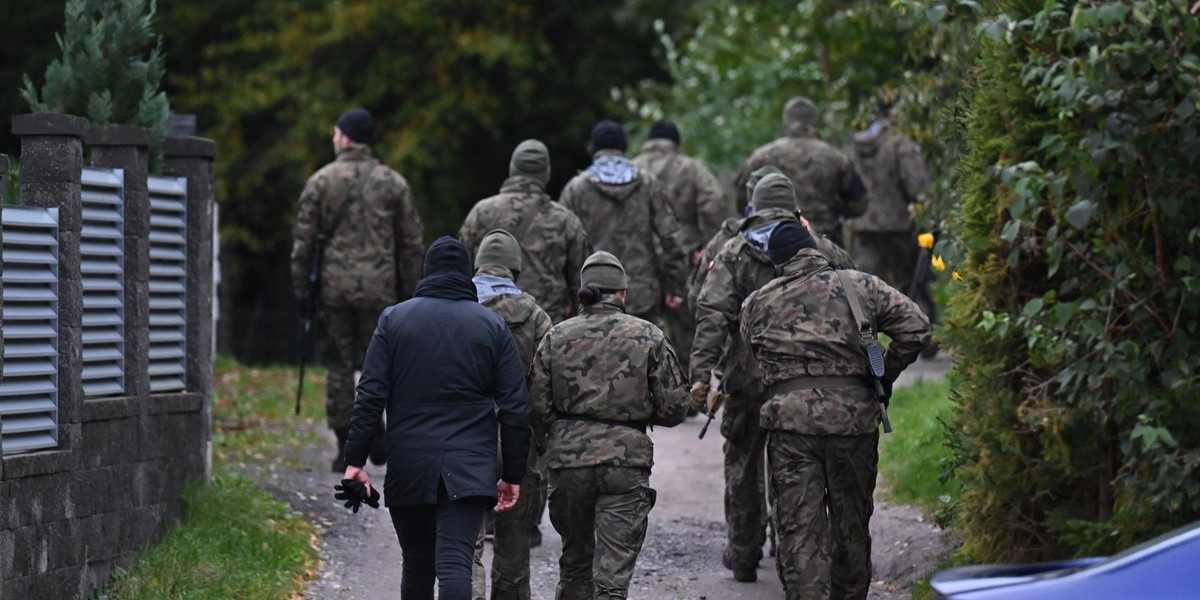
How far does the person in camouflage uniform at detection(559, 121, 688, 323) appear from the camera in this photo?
11688 mm

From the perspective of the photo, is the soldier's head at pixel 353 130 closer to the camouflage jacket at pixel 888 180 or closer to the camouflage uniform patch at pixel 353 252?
the camouflage uniform patch at pixel 353 252

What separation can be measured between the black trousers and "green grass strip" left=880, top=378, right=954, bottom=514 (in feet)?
10.3

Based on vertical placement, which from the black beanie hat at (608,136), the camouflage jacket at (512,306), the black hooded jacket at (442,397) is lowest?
the black hooded jacket at (442,397)

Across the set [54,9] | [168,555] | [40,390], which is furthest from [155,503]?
[54,9]

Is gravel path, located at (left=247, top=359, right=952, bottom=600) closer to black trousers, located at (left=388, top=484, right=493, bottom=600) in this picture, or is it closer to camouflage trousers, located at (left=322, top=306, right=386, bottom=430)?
camouflage trousers, located at (left=322, top=306, right=386, bottom=430)

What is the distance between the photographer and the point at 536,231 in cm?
994

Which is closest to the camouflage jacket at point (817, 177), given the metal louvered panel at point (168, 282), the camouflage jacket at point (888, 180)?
the camouflage jacket at point (888, 180)

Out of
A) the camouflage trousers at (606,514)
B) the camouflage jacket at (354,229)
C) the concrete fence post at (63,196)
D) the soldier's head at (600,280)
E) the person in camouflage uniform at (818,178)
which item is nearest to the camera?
the camouflage trousers at (606,514)

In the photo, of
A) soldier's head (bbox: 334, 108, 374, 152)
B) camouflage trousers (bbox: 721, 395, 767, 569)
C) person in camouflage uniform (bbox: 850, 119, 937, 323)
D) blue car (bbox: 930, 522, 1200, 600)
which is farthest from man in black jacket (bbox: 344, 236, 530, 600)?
person in camouflage uniform (bbox: 850, 119, 937, 323)

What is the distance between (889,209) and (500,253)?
304 inches

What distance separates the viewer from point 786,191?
335 inches

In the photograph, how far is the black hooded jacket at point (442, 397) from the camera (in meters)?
6.90

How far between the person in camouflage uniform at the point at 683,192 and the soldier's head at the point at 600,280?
571 centimetres

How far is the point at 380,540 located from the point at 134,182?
2.60 meters
